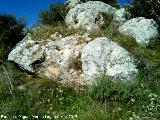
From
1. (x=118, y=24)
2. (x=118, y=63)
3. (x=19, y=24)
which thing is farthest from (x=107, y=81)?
(x=19, y=24)

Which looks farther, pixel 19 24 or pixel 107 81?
pixel 19 24

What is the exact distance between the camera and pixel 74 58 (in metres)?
15.9

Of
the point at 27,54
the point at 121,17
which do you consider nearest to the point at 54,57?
the point at 27,54

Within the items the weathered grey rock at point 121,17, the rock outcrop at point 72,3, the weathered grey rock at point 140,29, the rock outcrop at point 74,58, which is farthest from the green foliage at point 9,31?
the weathered grey rock at point 140,29

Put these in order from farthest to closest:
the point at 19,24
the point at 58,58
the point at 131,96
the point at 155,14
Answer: the point at 19,24, the point at 155,14, the point at 58,58, the point at 131,96

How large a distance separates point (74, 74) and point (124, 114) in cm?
451

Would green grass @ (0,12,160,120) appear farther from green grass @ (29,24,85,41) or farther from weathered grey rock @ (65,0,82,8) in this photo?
weathered grey rock @ (65,0,82,8)

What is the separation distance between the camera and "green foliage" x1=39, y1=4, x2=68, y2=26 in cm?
2289

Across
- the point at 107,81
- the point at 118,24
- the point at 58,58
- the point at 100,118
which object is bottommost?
the point at 100,118

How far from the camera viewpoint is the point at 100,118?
10.6 meters

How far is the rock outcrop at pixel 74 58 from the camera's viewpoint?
1483cm

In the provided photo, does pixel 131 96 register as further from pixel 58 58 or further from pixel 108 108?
pixel 58 58

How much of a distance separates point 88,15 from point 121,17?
1.51 metres

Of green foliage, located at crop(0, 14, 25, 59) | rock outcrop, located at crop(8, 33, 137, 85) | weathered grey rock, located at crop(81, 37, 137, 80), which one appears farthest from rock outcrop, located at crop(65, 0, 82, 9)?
weathered grey rock, located at crop(81, 37, 137, 80)
